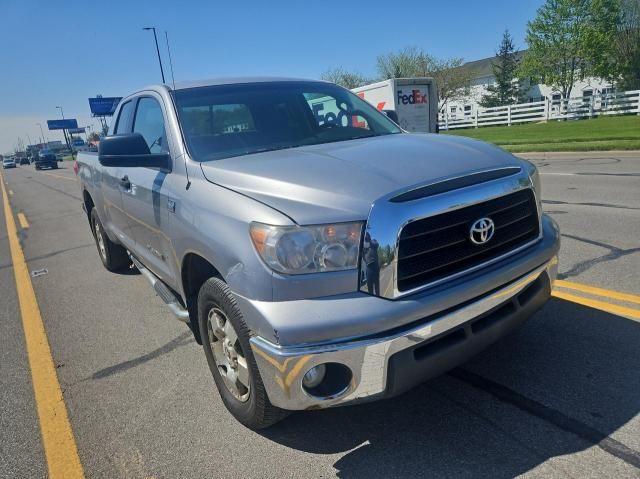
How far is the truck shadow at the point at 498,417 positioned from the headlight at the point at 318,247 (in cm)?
101

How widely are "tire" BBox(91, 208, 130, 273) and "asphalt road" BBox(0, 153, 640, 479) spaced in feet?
5.68

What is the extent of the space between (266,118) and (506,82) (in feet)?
184

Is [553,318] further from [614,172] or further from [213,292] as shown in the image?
[614,172]

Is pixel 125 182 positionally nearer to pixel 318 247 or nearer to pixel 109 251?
pixel 109 251

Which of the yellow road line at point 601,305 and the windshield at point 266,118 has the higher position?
the windshield at point 266,118

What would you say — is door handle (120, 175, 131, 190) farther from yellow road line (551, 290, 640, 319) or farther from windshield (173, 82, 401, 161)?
yellow road line (551, 290, 640, 319)

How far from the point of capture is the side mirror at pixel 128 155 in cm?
319

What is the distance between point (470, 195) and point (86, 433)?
256 centimetres

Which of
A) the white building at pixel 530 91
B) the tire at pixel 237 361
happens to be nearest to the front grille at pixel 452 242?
the tire at pixel 237 361

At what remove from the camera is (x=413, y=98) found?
17.6 metres

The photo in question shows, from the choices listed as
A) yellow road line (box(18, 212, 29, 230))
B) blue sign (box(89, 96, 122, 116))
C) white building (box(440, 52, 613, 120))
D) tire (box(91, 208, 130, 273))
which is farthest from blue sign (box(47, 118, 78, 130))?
tire (box(91, 208, 130, 273))

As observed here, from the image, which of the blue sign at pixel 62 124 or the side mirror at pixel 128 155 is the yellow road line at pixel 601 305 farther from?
the blue sign at pixel 62 124

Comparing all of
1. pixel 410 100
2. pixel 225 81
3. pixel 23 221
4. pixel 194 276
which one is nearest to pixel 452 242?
pixel 194 276

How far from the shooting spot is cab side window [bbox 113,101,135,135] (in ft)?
15.1
